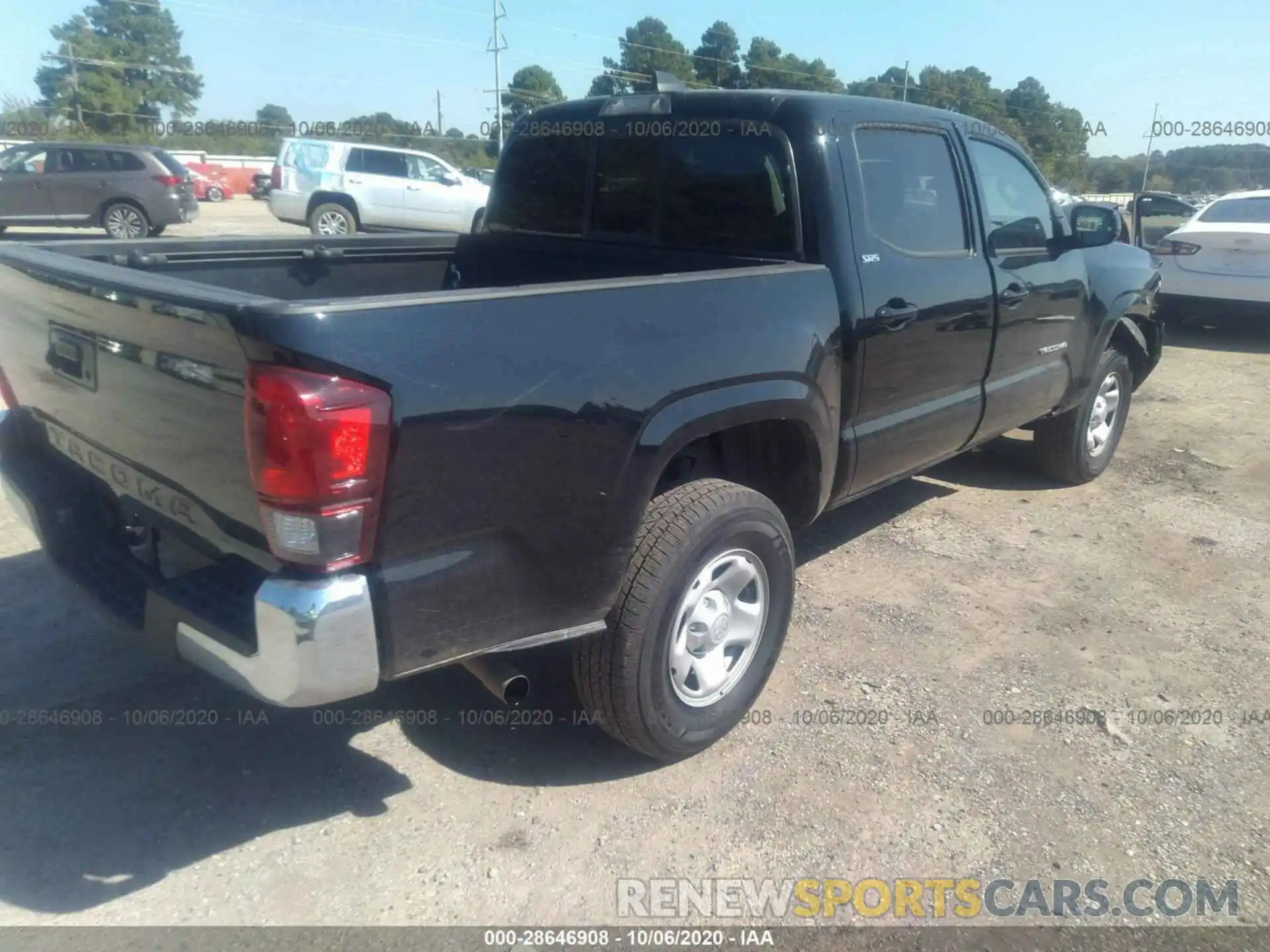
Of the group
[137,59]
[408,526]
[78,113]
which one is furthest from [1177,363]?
[137,59]

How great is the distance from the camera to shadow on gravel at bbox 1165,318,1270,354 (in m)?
10.1

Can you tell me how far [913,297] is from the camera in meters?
3.62

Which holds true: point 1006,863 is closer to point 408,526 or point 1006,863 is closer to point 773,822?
point 773,822

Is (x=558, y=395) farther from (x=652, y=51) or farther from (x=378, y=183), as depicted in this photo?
(x=652, y=51)

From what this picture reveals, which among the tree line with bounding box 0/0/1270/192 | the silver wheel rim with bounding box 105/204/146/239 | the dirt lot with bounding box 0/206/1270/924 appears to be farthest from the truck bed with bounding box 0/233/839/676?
the tree line with bounding box 0/0/1270/192

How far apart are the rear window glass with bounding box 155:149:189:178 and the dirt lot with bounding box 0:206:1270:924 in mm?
14366

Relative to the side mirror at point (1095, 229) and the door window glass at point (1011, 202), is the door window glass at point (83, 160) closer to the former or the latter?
the door window glass at point (1011, 202)

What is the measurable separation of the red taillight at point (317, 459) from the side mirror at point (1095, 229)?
12.6 ft

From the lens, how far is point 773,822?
9.04ft

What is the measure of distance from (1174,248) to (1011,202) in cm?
682

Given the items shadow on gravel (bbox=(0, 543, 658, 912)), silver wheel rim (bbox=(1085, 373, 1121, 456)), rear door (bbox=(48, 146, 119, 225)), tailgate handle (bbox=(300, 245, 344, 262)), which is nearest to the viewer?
shadow on gravel (bbox=(0, 543, 658, 912))

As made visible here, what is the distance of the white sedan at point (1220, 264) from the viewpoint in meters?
9.45

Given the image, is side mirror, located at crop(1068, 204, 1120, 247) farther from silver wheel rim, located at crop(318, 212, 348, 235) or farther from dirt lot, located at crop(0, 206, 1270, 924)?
silver wheel rim, located at crop(318, 212, 348, 235)

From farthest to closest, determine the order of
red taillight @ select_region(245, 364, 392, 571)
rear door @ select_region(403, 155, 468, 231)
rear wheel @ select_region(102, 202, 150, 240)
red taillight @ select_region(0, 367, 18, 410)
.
→ rear door @ select_region(403, 155, 468, 231), rear wheel @ select_region(102, 202, 150, 240), red taillight @ select_region(0, 367, 18, 410), red taillight @ select_region(245, 364, 392, 571)
